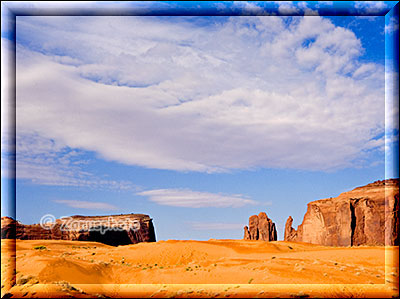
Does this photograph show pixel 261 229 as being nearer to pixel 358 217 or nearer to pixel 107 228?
pixel 358 217

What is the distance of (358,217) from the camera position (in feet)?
196

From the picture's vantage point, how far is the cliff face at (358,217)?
56.2 metres

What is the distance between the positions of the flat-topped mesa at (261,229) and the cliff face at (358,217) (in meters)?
17.2

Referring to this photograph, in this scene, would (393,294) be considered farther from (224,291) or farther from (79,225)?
(79,225)

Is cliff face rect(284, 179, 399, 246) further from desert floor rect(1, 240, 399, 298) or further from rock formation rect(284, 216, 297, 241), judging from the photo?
desert floor rect(1, 240, 399, 298)

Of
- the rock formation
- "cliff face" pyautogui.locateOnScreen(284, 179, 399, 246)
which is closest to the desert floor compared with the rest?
"cliff face" pyautogui.locateOnScreen(284, 179, 399, 246)

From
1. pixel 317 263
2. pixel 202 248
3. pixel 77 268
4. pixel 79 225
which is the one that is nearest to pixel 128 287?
pixel 77 268

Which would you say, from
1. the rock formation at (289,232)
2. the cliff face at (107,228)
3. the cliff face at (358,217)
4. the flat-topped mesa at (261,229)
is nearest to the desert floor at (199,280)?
the cliff face at (358,217)

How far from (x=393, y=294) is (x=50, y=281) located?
16109 mm

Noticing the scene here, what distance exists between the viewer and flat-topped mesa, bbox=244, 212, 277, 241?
277ft

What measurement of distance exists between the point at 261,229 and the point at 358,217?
3007 cm

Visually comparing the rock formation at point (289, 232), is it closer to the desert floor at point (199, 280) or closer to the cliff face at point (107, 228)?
the cliff face at point (107, 228)

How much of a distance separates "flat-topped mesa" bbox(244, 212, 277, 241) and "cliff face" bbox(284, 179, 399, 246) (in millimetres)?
17166

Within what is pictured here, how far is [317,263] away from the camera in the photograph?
70.8 feet
